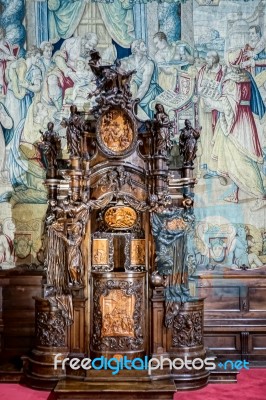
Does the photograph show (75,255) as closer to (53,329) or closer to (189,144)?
(53,329)

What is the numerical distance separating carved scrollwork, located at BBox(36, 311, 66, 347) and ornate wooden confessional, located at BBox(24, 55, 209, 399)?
1 cm

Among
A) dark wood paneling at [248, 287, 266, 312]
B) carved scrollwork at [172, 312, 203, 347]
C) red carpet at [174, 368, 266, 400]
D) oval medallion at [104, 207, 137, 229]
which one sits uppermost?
oval medallion at [104, 207, 137, 229]

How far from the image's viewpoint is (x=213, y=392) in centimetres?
685

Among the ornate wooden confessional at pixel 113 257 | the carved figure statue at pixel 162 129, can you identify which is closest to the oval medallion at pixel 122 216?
the ornate wooden confessional at pixel 113 257

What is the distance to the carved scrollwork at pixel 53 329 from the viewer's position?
7.36 meters

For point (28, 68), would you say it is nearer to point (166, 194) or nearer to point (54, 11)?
point (54, 11)

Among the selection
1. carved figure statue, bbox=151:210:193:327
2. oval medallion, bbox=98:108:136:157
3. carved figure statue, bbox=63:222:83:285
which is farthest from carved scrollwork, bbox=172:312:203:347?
oval medallion, bbox=98:108:136:157

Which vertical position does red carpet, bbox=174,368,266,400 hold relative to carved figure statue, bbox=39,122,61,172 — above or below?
below

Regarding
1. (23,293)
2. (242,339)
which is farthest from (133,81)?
(242,339)

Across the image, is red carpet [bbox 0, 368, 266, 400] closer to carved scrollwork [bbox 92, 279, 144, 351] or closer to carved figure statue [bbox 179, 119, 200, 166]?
carved scrollwork [bbox 92, 279, 144, 351]

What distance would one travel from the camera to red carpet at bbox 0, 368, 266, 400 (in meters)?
6.63

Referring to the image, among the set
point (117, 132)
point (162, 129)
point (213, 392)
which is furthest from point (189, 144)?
point (213, 392)

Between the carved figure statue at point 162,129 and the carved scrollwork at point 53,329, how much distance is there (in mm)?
2879

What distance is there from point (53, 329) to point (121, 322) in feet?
3.27
